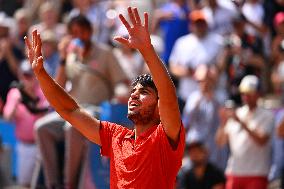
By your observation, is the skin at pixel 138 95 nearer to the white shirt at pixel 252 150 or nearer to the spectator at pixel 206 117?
the white shirt at pixel 252 150

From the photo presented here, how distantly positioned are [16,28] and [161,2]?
2551mm

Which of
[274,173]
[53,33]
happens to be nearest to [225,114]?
[274,173]

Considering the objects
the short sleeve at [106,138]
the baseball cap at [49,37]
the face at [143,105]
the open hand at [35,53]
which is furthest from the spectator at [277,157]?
the open hand at [35,53]

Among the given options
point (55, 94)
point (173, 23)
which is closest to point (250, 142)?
point (173, 23)

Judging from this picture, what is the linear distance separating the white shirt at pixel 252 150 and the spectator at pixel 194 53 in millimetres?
1684

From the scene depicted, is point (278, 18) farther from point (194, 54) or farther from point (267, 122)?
point (267, 122)

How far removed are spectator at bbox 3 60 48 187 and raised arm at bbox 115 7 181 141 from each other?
19.0 feet

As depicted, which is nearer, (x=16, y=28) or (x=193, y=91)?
(x=193, y=91)

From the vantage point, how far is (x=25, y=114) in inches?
494

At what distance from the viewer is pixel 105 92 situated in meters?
11.2

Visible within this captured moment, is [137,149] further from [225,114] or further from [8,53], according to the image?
[8,53]

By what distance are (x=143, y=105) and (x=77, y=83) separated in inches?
174

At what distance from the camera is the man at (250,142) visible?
38.1ft

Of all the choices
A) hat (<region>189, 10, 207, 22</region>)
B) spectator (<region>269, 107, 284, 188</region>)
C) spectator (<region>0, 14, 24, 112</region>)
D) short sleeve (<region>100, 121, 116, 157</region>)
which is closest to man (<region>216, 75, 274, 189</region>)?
spectator (<region>269, 107, 284, 188</region>)
